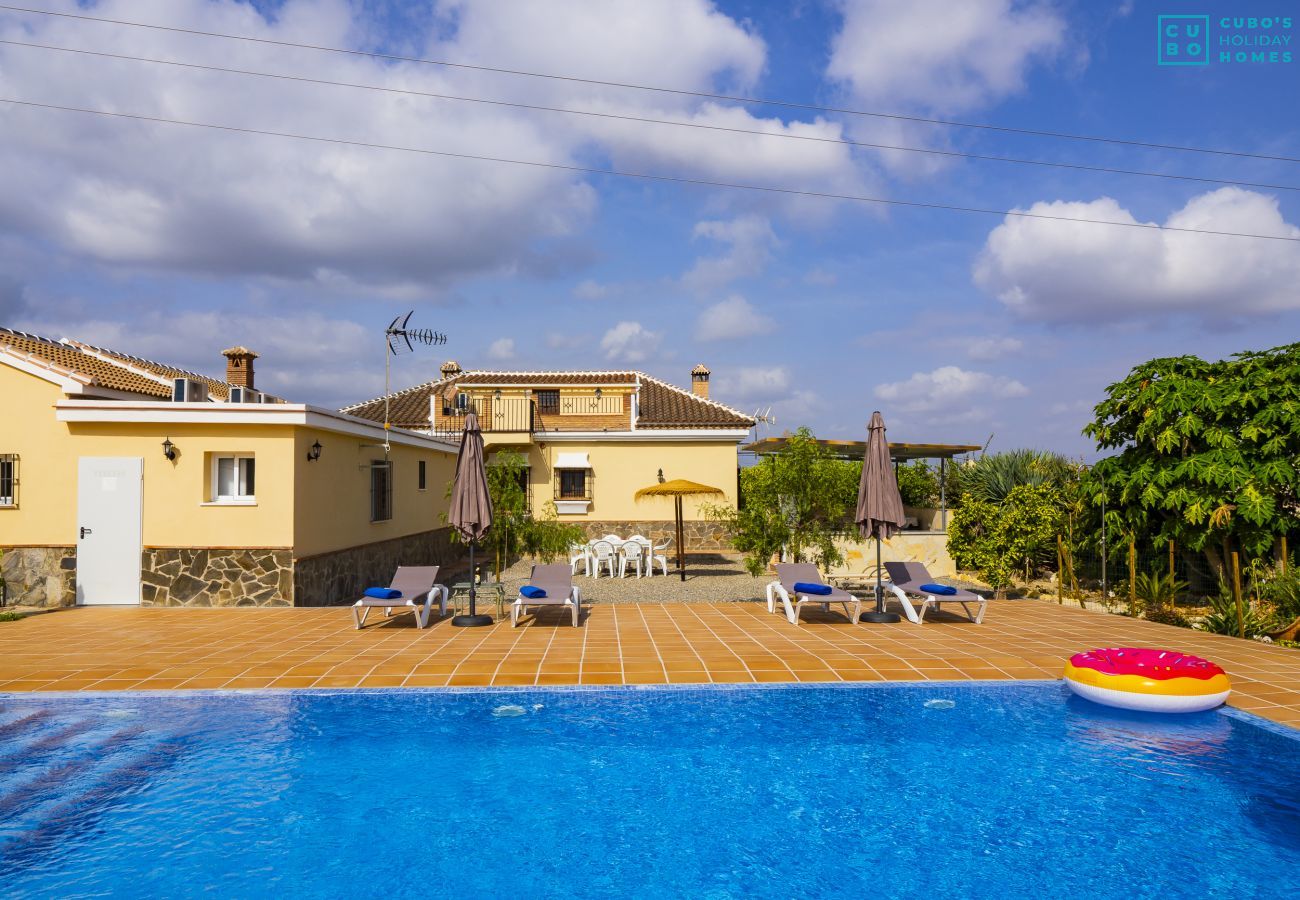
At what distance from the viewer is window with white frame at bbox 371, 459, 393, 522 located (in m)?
17.1

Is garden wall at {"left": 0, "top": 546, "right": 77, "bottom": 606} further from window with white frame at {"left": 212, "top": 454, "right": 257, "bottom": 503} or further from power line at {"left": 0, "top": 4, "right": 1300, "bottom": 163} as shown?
power line at {"left": 0, "top": 4, "right": 1300, "bottom": 163}

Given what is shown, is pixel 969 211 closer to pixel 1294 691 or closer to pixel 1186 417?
pixel 1186 417

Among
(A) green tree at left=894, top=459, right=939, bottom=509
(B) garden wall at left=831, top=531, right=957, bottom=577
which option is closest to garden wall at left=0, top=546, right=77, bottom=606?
(B) garden wall at left=831, top=531, right=957, bottom=577

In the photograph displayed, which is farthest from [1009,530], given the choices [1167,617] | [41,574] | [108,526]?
[41,574]

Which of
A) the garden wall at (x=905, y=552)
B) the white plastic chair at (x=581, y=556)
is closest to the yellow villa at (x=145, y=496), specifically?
the white plastic chair at (x=581, y=556)

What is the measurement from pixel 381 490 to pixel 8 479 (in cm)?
663

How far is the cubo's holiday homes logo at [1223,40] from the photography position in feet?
41.0

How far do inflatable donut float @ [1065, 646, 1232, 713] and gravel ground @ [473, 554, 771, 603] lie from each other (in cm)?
733

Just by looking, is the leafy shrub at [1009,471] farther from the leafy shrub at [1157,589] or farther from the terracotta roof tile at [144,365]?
the terracotta roof tile at [144,365]

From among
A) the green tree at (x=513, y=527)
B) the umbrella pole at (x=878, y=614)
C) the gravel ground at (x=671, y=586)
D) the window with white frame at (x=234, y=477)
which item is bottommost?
the gravel ground at (x=671, y=586)

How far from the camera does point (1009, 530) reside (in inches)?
556

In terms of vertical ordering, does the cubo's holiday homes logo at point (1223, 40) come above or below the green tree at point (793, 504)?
above

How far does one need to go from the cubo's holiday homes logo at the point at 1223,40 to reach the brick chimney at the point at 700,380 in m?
21.6

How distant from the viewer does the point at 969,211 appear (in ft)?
60.0
